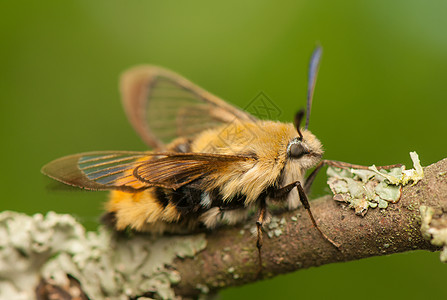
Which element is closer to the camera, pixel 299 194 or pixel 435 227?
pixel 435 227

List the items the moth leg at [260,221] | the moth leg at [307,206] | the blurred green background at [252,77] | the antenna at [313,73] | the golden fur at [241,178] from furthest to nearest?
the blurred green background at [252,77] → the antenna at [313,73] → the golden fur at [241,178] → the moth leg at [260,221] → the moth leg at [307,206]

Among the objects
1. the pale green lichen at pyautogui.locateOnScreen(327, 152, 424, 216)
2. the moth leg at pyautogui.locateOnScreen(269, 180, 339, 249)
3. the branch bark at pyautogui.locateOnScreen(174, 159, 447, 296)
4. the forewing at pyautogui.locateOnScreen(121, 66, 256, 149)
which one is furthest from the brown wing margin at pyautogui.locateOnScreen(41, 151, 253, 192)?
the forewing at pyautogui.locateOnScreen(121, 66, 256, 149)

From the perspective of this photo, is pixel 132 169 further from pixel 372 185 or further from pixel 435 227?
pixel 435 227

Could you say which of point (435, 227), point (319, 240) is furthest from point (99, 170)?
point (435, 227)

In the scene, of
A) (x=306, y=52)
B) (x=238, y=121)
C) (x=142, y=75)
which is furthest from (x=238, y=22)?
(x=238, y=121)

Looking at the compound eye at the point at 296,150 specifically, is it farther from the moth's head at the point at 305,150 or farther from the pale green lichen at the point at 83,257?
the pale green lichen at the point at 83,257

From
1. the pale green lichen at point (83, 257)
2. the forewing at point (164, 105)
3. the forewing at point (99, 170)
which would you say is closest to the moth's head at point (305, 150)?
the pale green lichen at point (83, 257)

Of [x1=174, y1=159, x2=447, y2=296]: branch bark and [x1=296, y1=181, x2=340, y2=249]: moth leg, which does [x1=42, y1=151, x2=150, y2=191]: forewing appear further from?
[x1=296, y1=181, x2=340, y2=249]: moth leg
